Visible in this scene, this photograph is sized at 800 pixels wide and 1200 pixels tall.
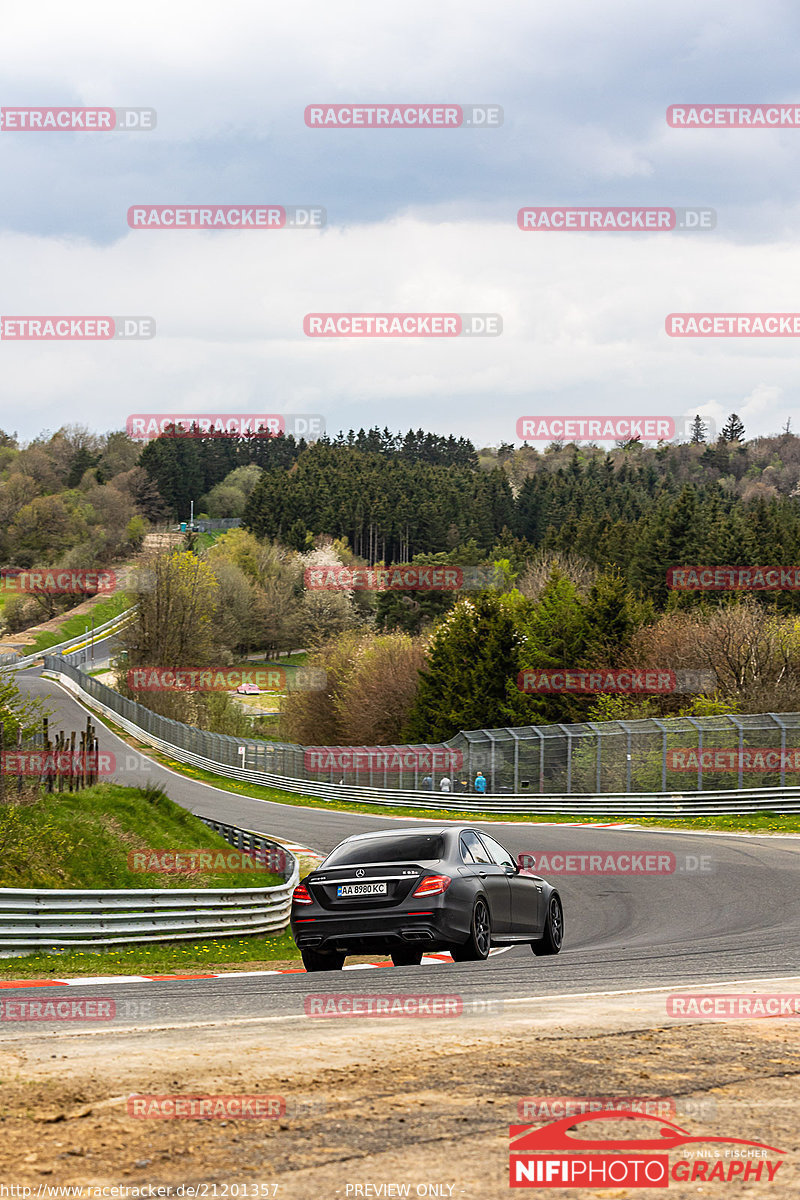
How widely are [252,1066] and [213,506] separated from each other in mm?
186604

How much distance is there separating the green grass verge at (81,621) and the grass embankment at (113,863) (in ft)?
291

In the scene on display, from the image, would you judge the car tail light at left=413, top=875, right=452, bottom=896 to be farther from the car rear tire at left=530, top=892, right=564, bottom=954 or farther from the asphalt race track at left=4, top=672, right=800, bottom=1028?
the car rear tire at left=530, top=892, right=564, bottom=954

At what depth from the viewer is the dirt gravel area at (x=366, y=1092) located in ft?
14.9

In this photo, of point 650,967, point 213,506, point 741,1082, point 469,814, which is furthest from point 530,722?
point 213,506

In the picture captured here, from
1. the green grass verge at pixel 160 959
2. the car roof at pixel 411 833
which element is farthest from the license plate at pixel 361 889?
the green grass verge at pixel 160 959

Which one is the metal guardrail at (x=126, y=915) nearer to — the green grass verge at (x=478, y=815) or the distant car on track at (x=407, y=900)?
the distant car on track at (x=407, y=900)

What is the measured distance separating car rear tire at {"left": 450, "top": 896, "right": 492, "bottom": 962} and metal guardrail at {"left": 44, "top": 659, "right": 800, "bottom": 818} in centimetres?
2221

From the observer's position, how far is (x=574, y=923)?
17844 millimetres

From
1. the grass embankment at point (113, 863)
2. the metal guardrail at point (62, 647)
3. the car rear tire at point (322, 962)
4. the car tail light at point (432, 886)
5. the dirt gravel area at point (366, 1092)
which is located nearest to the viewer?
the dirt gravel area at point (366, 1092)

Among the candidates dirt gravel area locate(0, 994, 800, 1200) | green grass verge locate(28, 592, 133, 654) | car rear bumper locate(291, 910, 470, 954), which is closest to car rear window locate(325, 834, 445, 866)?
car rear bumper locate(291, 910, 470, 954)

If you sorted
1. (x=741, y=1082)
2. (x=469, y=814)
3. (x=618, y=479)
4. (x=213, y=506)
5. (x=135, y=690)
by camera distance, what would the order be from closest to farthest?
1. (x=741, y=1082)
2. (x=469, y=814)
3. (x=135, y=690)
4. (x=618, y=479)
5. (x=213, y=506)

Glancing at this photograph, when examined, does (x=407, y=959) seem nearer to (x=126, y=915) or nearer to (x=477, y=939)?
(x=477, y=939)

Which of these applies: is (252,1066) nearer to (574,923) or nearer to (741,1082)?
(741,1082)

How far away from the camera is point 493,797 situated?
1694 inches
